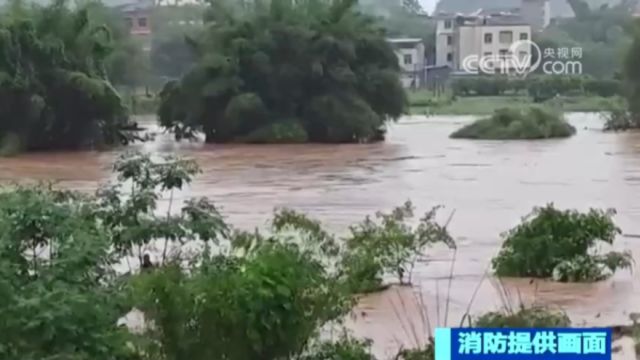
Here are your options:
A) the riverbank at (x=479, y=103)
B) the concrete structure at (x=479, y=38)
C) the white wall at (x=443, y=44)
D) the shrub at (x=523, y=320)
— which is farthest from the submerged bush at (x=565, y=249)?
the white wall at (x=443, y=44)

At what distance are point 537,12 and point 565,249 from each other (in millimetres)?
51237

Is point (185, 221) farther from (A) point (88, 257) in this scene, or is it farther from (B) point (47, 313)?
(B) point (47, 313)

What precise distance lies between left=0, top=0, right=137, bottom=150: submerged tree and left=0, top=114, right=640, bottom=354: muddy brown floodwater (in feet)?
3.00

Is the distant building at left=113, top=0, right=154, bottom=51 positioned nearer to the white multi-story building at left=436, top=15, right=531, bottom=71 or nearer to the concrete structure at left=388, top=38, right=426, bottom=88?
the concrete structure at left=388, top=38, right=426, bottom=88

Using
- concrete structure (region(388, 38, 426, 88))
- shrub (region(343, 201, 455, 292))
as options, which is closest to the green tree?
shrub (region(343, 201, 455, 292))

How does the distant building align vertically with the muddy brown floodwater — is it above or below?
A: above

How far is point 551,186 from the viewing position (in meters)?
17.0

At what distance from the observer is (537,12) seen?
57.8 m

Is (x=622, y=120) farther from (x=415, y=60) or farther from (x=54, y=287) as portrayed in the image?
(x=54, y=287)

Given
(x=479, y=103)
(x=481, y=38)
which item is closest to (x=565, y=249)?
(x=479, y=103)

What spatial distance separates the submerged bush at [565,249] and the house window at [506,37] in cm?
4083

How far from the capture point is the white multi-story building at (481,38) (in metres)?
48.3

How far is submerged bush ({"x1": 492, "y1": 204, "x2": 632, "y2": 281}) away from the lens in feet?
25.6

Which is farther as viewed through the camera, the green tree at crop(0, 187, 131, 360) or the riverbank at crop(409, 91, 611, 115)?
the riverbank at crop(409, 91, 611, 115)
